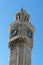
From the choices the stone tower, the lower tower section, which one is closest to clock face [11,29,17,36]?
the stone tower

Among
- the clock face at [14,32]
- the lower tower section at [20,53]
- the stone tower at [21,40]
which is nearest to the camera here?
the lower tower section at [20,53]

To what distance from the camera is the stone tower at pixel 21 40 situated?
2007 inches

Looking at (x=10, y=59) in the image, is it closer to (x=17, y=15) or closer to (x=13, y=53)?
(x=13, y=53)

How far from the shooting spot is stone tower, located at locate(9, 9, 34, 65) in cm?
5097

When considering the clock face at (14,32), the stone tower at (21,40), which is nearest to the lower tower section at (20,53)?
the stone tower at (21,40)

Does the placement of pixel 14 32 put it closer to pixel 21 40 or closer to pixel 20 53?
pixel 21 40

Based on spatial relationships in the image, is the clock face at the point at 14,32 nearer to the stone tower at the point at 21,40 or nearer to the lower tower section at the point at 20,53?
the stone tower at the point at 21,40

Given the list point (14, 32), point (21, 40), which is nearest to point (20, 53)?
point (21, 40)

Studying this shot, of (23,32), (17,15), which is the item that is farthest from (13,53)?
(17,15)

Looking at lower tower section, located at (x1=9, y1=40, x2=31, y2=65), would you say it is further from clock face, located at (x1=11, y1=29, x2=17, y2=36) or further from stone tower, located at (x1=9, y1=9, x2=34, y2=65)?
clock face, located at (x1=11, y1=29, x2=17, y2=36)

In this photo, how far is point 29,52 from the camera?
5278 cm

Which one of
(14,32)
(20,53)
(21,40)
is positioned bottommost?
(20,53)

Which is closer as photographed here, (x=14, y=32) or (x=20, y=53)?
(x=20, y=53)

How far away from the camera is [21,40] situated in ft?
172
